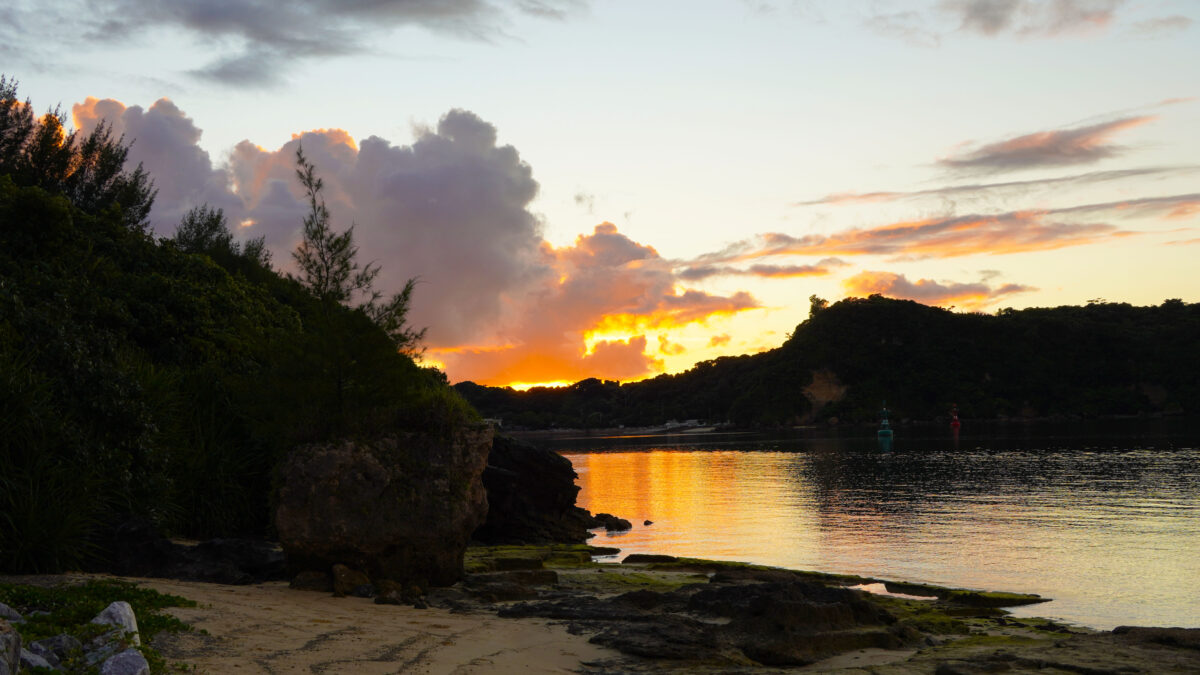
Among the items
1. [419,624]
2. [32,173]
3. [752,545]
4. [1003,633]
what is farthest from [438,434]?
[32,173]

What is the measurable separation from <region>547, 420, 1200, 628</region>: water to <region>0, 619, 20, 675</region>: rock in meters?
19.7

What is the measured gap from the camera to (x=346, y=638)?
458 inches

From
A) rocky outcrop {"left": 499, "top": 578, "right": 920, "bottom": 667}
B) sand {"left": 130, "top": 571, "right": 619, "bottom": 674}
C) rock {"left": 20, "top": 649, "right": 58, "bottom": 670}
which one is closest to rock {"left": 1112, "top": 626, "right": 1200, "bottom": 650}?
rocky outcrop {"left": 499, "top": 578, "right": 920, "bottom": 667}

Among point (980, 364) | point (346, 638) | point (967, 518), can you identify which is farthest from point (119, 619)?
point (980, 364)

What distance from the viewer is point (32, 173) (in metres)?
40.8

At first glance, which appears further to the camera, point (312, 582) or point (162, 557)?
point (312, 582)

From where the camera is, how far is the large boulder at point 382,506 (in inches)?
655

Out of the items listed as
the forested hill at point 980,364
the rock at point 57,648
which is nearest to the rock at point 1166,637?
the rock at point 57,648

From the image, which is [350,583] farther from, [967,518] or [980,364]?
[980,364]

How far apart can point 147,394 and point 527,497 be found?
53.4ft

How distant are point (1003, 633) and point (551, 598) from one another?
8.20m

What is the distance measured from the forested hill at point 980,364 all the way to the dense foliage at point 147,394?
5433 inches

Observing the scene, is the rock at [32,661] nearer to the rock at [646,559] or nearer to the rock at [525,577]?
the rock at [525,577]

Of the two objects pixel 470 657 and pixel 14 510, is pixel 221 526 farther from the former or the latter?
pixel 470 657
